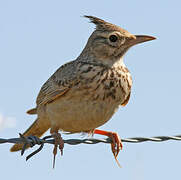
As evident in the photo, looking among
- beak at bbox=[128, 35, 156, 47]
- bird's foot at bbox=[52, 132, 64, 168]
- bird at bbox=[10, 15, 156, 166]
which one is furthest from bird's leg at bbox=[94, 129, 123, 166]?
beak at bbox=[128, 35, 156, 47]

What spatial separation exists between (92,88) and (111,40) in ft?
3.34

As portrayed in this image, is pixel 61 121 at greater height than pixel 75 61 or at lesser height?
lesser

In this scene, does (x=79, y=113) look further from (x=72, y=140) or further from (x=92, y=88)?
(x=72, y=140)

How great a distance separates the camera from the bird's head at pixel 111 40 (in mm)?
7414

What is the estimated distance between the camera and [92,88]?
22.6 feet

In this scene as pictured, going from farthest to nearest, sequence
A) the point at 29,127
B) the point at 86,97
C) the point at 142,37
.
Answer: the point at 29,127 → the point at 142,37 → the point at 86,97

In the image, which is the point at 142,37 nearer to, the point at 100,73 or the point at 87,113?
the point at 100,73

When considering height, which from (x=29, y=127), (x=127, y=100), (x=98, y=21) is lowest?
(x=29, y=127)

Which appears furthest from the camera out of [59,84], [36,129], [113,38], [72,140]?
[36,129]

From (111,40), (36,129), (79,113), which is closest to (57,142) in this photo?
(79,113)

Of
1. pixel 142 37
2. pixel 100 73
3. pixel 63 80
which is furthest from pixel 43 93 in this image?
pixel 142 37

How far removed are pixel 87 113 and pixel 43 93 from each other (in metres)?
1.22

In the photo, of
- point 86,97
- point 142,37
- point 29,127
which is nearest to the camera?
point 86,97

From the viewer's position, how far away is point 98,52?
24.9ft
